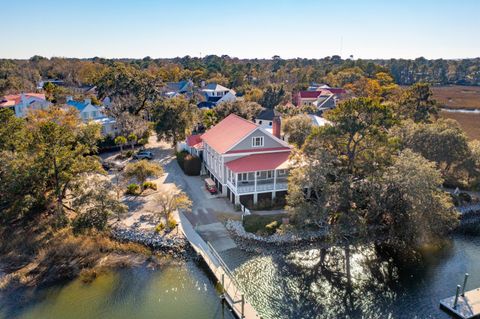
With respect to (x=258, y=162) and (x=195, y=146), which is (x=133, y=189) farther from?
(x=258, y=162)

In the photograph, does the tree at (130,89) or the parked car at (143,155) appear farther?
the tree at (130,89)

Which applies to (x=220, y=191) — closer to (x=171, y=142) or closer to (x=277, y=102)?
(x=171, y=142)

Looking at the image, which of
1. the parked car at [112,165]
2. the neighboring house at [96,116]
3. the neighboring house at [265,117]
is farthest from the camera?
the neighboring house at [265,117]

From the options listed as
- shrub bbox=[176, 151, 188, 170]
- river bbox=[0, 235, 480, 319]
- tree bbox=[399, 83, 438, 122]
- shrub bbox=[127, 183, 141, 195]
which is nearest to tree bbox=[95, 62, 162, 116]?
shrub bbox=[176, 151, 188, 170]

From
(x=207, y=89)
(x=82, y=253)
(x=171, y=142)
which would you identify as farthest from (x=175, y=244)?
(x=207, y=89)

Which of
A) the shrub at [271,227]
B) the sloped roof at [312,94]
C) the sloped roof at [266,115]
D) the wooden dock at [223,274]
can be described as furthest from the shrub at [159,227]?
the sloped roof at [312,94]

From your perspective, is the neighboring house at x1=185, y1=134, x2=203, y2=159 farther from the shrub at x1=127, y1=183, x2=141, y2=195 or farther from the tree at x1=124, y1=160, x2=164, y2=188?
the shrub at x1=127, y1=183, x2=141, y2=195

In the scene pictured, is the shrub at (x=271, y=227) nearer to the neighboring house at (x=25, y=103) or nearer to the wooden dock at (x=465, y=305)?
the wooden dock at (x=465, y=305)
